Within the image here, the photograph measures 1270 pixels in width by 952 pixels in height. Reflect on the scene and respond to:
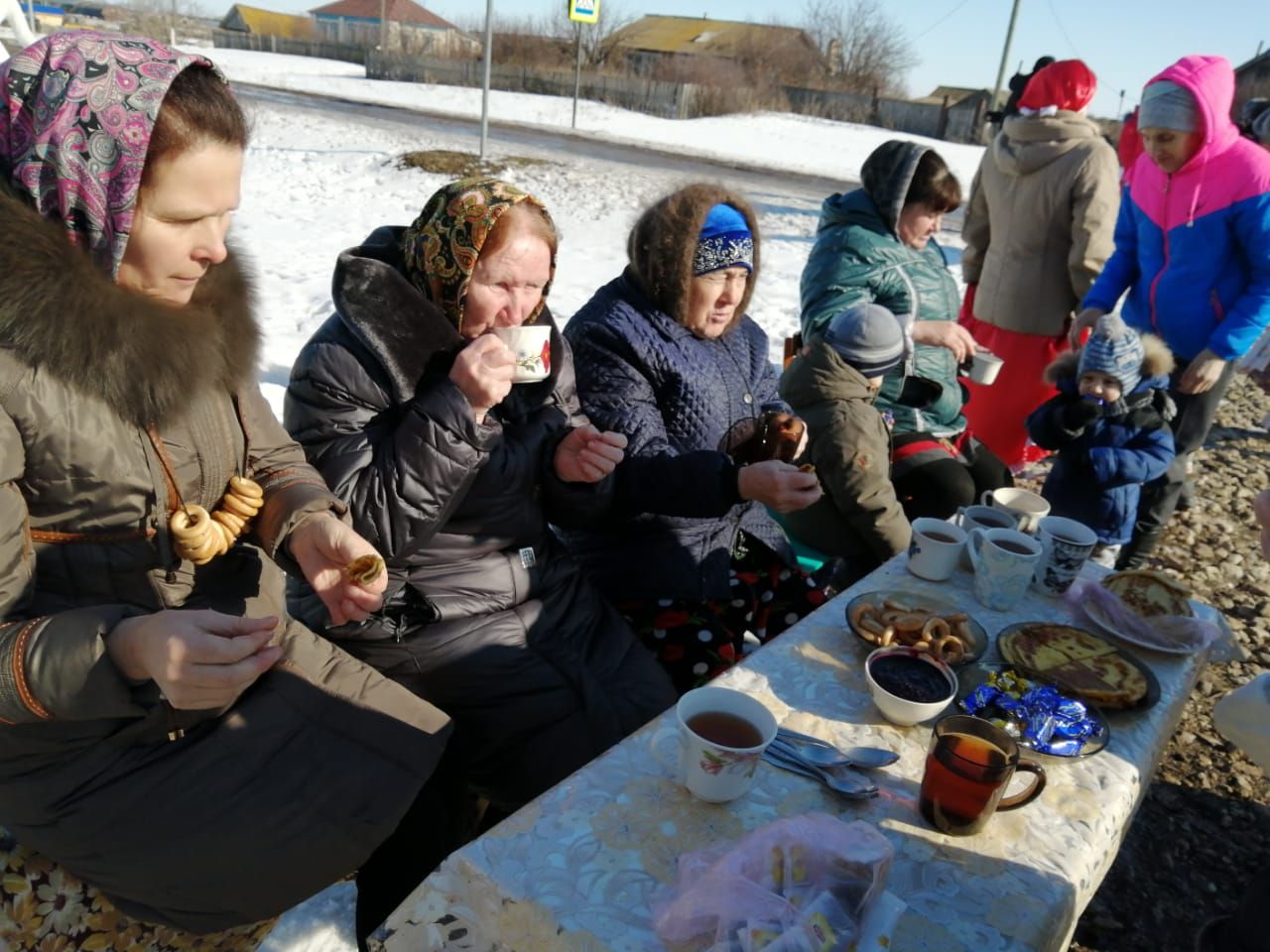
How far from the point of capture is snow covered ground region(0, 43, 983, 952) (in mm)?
5070

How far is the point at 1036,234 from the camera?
4.37 m

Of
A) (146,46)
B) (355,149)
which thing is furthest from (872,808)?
(355,149)

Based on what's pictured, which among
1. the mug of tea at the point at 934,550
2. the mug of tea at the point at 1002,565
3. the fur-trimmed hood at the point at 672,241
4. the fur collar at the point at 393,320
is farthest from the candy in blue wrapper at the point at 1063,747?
the fur-trimmed hood at the point at 672,241

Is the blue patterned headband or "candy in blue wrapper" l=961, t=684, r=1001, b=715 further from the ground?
the blue patterned headband

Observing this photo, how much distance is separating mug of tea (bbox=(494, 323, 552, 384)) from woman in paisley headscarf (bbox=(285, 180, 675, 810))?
0.04 meters

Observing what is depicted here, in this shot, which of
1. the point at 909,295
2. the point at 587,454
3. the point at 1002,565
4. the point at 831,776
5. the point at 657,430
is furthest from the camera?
the point at 909,295

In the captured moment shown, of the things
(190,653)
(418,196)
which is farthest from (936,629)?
(418,196)

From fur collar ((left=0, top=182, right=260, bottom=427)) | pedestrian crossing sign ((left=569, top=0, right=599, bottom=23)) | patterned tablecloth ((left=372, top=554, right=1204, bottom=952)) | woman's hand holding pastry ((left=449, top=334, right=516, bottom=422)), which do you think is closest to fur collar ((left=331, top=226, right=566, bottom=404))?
woman's hand holding pastry ((left=449, top=334, right=516, bottom=422))

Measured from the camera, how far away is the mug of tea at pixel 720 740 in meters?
1.18

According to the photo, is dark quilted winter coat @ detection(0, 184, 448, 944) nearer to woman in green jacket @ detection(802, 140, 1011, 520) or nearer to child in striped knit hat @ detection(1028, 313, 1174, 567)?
woman in green jacket @ detection(802, 140, 1011, 520)

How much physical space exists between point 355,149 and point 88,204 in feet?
41.3

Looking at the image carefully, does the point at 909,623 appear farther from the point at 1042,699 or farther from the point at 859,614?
the point at 1042,699

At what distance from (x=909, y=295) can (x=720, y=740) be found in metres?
2.61

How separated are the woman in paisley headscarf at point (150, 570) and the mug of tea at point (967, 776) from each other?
965mm
